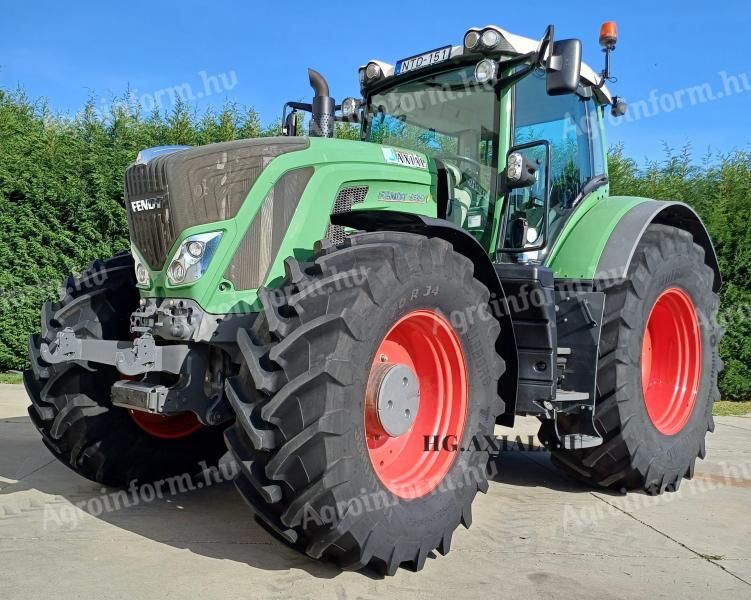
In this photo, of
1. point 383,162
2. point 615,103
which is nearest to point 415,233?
point 383,162

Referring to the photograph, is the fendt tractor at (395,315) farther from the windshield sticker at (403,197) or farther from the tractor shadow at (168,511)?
the tractor shadow at (168,511)

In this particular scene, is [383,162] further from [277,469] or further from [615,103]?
[615,103]

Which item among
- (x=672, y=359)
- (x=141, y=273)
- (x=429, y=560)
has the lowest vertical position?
(x=429, y=560)

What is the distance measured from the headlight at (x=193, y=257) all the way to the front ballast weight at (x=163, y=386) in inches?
11.5

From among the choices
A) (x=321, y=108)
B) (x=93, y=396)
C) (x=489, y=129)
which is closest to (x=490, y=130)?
(x=489, y=129)

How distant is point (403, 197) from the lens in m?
3.86

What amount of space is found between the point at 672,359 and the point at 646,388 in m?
0.29

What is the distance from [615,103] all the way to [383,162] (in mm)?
2460

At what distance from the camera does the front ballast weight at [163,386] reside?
307 cm

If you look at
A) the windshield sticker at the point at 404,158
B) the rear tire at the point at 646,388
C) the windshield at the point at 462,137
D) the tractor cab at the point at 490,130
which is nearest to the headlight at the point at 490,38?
the tractor cab at the point at 490,130

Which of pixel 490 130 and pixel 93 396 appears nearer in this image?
pixel 93 396

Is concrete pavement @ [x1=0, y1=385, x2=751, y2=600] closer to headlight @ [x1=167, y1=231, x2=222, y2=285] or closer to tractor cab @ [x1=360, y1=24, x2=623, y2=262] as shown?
headlight @ [x1=167, y1=231, x2=222, y2=285]

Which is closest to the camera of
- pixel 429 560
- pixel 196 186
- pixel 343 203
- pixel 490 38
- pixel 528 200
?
pixel 429 560

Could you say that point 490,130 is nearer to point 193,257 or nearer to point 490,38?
point 490,38
